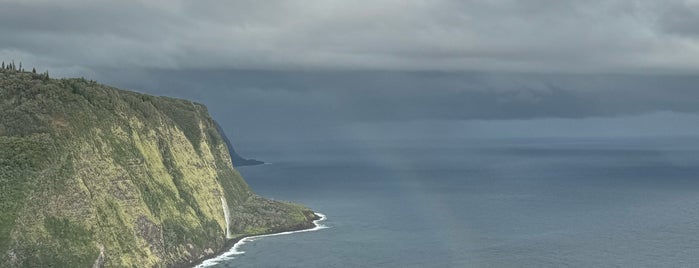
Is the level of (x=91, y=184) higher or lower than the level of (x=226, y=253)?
higher

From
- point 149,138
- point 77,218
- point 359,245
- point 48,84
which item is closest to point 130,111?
point 149,138

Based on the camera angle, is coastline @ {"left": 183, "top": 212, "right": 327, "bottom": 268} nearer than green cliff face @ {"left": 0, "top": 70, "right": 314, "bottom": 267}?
No

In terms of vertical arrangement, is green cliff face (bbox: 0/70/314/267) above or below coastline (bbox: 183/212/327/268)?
above

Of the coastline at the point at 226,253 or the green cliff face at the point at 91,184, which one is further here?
the coastline at the point at 226,253

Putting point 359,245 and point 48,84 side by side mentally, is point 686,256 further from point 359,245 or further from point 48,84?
point 48,84

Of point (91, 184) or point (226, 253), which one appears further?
point (226, 253)

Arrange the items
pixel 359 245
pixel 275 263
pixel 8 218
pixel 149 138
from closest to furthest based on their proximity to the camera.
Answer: pixel 8 218 < pixel 275 263 < pixel 149 138 < pixel 359 245

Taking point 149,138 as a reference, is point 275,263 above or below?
below

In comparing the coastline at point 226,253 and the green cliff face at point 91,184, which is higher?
the green cliff face at point 91,184
